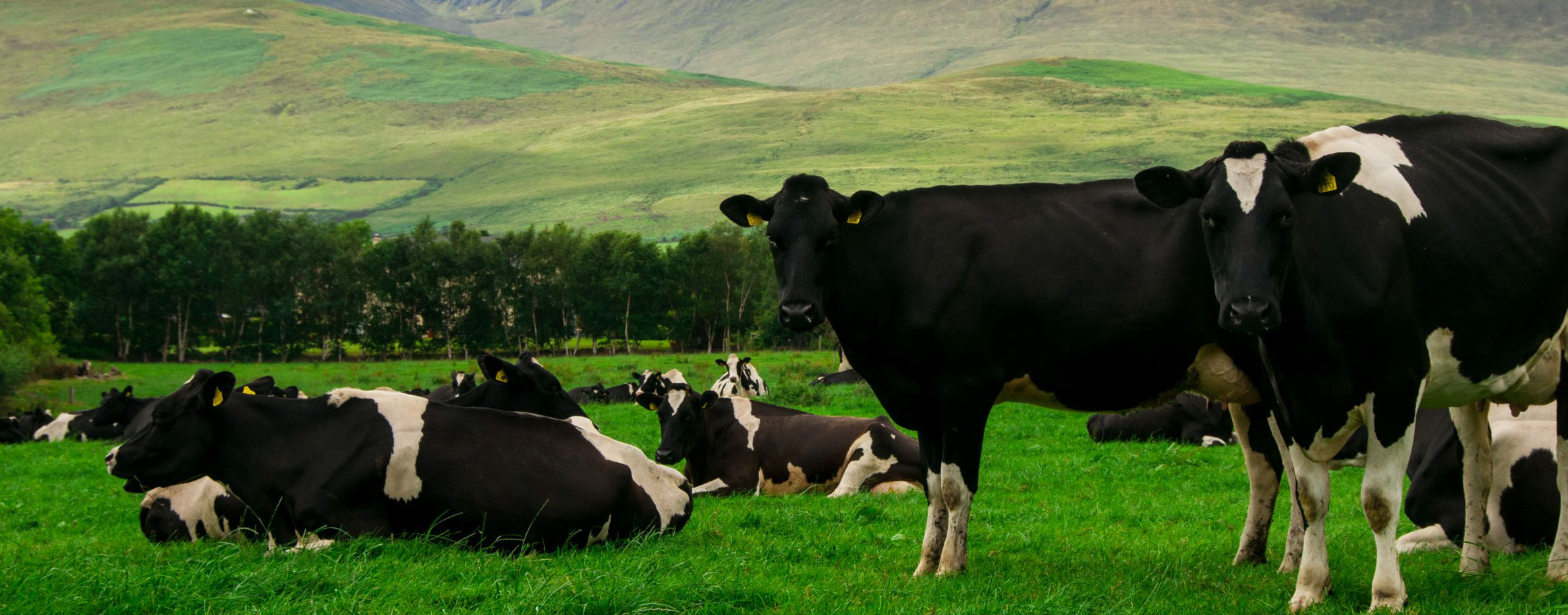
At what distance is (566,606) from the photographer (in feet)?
22.0

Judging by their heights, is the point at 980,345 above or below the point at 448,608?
above

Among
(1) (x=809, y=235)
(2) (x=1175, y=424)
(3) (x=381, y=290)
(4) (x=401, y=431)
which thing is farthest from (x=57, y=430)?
(3) (x=381, y=290)

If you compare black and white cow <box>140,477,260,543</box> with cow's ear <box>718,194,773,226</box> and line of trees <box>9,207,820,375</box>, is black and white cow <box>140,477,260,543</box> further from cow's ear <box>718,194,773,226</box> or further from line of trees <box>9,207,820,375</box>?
line of trees <box>9,207,820,375</box>

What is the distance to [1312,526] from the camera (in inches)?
291

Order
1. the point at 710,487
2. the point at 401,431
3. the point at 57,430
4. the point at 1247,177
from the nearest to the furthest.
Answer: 1. the point at 1247,177
2. the point at 401,431
3. the point at 710,487
4. the point at 57,430

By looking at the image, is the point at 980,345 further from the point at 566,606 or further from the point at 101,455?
the point at 101,455

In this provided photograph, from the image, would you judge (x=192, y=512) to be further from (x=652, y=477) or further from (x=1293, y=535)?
(x=1293, y=535)

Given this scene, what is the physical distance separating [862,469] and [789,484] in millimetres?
1012

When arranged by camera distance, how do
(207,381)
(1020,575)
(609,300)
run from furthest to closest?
(609,300), (207,381), (1020,575)

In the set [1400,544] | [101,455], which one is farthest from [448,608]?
[101,455]

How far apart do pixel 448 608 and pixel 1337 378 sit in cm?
527

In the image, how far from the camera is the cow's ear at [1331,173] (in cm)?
705

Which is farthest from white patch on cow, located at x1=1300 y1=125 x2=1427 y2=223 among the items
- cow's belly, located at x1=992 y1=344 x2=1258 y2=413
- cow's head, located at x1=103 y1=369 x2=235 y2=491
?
cow's head, located at x1=103 y1=369 x2=235 y2=491

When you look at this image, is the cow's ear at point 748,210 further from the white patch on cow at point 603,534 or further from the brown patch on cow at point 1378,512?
the brown patch on cow at point 1378,512
